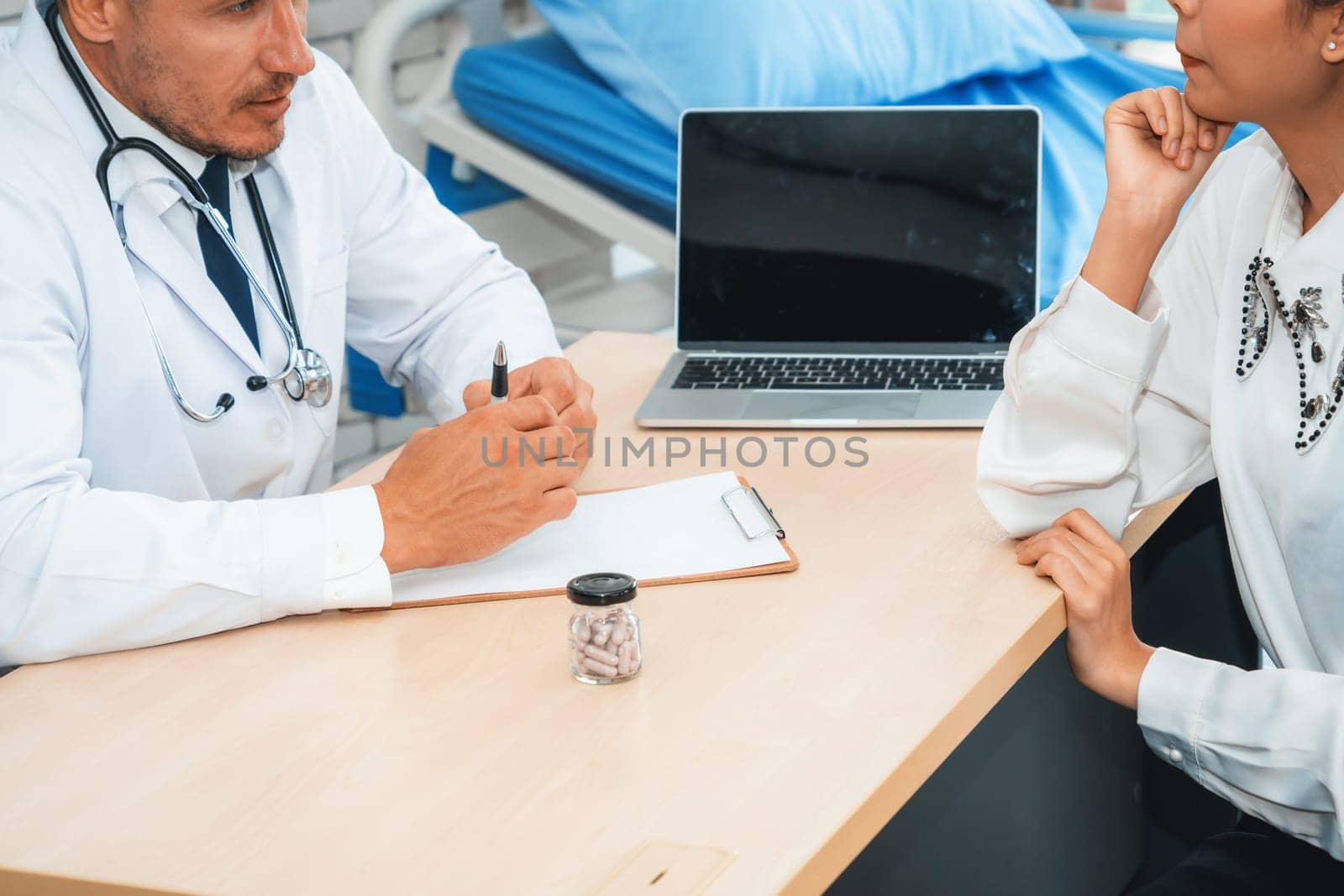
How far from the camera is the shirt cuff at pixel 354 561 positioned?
1081 millimetres

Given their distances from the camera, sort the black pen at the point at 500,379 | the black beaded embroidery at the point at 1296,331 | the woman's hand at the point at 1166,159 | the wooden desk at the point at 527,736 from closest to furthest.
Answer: the wooden desk at the point at 527,736
the black beaded embroidery at the point at 1296,331
the woman's hand at the point at 1166,159
the black pen at the point at 500,379

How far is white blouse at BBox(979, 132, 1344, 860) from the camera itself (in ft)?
3.40

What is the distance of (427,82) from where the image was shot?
277 centimetres

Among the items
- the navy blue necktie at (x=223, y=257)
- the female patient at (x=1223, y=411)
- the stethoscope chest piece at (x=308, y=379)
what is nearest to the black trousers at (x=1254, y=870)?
the female patient at (x=1223, y=411)

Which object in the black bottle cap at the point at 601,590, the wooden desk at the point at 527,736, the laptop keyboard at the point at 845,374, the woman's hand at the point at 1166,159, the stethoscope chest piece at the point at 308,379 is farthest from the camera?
the laptop keyboard at the point at 845,374

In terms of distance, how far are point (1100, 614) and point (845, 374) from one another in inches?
20.2

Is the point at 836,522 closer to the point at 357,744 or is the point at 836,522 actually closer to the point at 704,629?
the point at 704,629

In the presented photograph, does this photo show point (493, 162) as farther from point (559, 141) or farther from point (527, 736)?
point (527, 736)

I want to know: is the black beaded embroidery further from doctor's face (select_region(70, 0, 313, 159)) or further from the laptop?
→ doctor's face (select_region(70, 0, 313, 159))

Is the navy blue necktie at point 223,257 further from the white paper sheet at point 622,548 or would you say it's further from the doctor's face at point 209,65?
the white paper sheet at point 622,548

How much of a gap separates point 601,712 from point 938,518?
0.41 meters

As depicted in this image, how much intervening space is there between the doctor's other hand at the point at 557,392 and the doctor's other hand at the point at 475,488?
0.49 ft

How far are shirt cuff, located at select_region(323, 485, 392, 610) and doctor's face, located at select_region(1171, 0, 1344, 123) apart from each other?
0.72 meters

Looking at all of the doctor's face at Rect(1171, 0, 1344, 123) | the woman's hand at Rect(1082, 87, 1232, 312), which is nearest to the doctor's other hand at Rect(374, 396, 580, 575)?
the woman's hand at Rect(1082, 87, 1232, 312)
